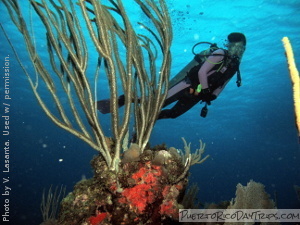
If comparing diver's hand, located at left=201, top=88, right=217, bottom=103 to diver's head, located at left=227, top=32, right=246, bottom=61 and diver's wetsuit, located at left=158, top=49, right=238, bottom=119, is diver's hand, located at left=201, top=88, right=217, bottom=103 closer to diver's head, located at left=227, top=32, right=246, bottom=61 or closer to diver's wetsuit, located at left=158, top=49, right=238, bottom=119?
diver's wetsuit, located at left=158, top=49, right=238, bottom=119

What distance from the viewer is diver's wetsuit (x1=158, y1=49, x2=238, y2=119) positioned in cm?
571

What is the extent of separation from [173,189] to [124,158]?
0.76 m

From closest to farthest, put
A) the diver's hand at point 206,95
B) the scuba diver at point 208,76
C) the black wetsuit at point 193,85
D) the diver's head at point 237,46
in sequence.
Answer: the diver's hand at point 206,95 < the scuba diver at point 208,76 < the black wetsuit at point 193,85 < the diver's head at point 237,46

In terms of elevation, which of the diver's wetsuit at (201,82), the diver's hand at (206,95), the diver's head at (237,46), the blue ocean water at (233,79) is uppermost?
the blue ocean water at (233,79)

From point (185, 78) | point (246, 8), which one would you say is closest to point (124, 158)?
point (185, 78)

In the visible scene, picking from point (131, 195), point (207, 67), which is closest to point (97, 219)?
point (131, 195)

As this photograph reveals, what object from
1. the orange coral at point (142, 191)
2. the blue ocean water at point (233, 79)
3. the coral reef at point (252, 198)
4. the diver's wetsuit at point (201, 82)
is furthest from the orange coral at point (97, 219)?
the diver's wetsuit at point (201, 82)

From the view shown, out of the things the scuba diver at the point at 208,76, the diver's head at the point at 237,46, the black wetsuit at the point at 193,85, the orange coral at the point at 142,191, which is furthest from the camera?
the diver's head at the point at 237,46

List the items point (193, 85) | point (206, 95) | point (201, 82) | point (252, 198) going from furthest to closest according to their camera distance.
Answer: point (193, 85)
point (206, 95)
point (201, 82)
point (252, 198)

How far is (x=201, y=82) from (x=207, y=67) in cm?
62

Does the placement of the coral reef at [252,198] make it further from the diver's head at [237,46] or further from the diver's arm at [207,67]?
the diver's head at [237,46]

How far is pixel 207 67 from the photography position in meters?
5.67

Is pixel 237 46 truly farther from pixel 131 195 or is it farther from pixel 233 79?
pixel 233 79

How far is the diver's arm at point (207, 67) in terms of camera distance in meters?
5.32
